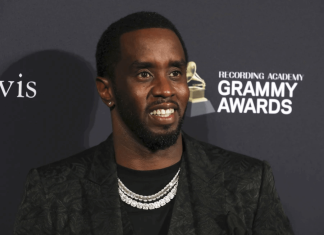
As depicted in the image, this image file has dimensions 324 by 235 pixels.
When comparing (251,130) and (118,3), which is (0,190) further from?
(251,130)

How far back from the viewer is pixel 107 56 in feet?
4.70

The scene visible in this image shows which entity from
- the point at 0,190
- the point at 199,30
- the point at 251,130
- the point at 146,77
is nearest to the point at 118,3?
the point at 199,30

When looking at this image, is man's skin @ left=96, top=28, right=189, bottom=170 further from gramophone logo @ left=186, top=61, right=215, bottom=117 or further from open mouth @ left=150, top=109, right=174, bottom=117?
gramophone logo @ left=186, top=61, right=215, bottom=117

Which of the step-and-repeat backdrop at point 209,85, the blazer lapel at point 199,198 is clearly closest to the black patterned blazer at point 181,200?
the blazer lapel at point 199,198

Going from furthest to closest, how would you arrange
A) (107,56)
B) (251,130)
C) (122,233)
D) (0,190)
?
(251,130) → (0,190) → (107,56) → (122,233)

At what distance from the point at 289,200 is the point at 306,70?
61 centimetres

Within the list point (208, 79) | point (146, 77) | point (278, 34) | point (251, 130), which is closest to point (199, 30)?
point (208, 79)

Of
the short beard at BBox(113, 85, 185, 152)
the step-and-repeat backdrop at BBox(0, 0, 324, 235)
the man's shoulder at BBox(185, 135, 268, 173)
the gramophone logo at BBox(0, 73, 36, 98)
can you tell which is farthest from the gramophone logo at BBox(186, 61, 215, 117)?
the gramophone logo at BBox(0, 73, 36, 98)

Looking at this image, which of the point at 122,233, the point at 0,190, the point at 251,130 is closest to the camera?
the point at 122,233

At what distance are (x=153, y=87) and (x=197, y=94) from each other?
2.11ft

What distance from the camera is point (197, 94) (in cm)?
189

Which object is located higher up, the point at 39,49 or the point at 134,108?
the point at 39,49

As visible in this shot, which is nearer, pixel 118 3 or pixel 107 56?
pixel 107 56

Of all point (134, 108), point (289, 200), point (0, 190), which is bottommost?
point (289, 200)
